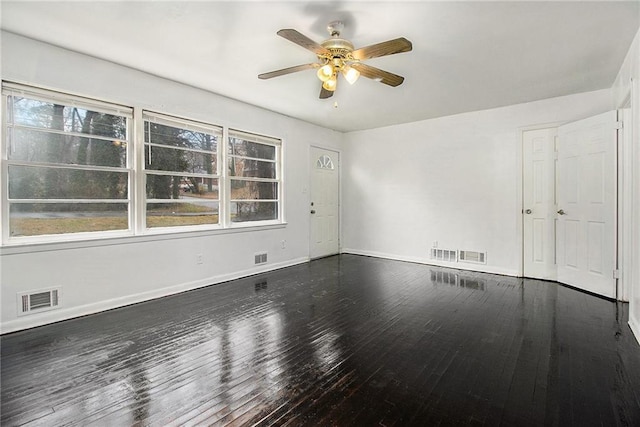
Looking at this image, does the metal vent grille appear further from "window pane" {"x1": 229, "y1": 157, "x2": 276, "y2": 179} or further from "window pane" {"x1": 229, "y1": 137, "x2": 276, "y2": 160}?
"window pane" {"x1": 229, "y1": 137, "x2": 276, "y2": 160}

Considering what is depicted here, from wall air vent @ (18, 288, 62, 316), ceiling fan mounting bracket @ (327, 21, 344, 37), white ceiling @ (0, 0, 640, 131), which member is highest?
white ceiling @ (0, 0, 640, 131)

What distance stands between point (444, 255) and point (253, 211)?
3.34 m

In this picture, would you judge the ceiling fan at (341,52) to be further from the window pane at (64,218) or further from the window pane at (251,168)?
the window pane at (64,218)

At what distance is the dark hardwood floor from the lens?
173 centimetres

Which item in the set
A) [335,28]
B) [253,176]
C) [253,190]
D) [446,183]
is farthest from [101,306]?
[446,183]

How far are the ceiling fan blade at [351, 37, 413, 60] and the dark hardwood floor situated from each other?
2306mm

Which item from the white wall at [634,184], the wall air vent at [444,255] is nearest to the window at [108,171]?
the wall air vent at [444,255]

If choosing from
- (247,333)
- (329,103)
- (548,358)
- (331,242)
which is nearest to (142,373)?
(247,333)

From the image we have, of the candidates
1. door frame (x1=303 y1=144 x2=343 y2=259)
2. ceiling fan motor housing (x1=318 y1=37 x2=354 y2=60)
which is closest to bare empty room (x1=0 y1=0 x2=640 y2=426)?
ceiling fan motor housing (x1=318 y1=37 x2=354 y2=60)

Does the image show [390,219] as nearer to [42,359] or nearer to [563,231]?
[563,231]

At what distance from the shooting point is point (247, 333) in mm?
2746

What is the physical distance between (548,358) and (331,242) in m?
4.47

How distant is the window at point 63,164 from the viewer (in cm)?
286

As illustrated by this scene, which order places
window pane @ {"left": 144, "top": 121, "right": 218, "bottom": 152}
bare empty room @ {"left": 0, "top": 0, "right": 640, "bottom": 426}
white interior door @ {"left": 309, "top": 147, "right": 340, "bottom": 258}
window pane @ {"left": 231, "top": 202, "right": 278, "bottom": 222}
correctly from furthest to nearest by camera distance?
white interior door @ {"left": 309, "top": 147, "right": 340, "bottom": 258}
window pane @ {"left": 231, "top": 202, "right": 278, "bottom": 222}
window pane @ {"left": 144, "top": 121, "right": 218, "bottom": 152}
bare empty room @ {"left": 0, "top": 0, "right": 640, "bottom": 426}
